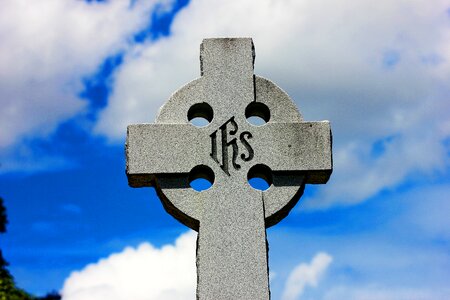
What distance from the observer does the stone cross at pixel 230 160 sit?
6.88 meters

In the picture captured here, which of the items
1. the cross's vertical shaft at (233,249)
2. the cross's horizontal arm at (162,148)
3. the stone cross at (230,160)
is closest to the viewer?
the cross's vertical shaft at (233,249)

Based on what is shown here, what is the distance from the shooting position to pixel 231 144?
728cm

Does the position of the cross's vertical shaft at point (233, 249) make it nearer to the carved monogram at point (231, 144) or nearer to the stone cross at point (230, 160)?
the stone cross at point (230, 160)

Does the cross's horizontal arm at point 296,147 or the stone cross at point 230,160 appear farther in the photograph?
the cross's horizontal arm at point 296,147

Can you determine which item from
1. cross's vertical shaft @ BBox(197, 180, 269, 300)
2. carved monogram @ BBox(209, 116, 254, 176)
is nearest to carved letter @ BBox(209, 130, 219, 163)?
carved monogram @ BBox(209, 116, 254, 176)

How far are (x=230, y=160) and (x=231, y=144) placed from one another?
16cm

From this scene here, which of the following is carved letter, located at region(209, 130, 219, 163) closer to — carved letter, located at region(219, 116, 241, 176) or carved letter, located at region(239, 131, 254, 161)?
carved letter, located at region(219, 116, 241, 176)

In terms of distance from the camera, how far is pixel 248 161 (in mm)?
7238

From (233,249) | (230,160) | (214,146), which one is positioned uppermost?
(214,146)

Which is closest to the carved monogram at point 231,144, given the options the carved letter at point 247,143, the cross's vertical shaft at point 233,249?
the carved letter at point 247,143

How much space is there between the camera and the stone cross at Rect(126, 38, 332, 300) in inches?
271

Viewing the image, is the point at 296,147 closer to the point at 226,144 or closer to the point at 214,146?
the point at 226,144

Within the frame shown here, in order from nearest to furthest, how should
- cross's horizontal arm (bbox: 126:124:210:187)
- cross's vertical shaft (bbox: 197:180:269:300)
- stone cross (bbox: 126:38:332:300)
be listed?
cross's vertical shaft (bbox: 197:180:269:300)
stone cross (bbox: 126:38:332:300)
cross's horizontal arm (bbox: 126:124:210:187)

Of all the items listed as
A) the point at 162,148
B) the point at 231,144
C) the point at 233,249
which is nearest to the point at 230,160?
the point at 231,144
